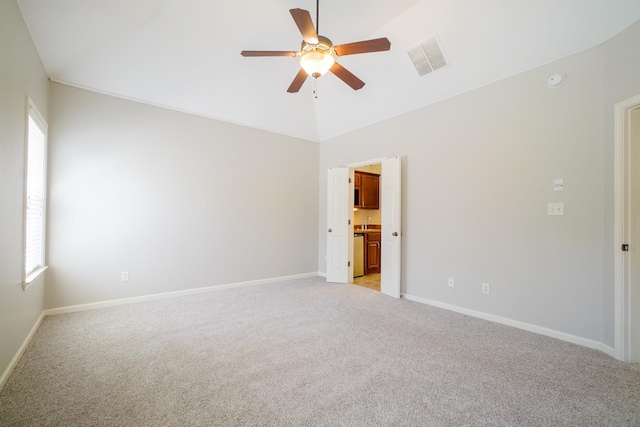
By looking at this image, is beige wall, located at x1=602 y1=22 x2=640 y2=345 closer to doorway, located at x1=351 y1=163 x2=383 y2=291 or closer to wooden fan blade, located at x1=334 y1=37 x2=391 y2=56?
wooden fan blade, located at x1=334 y1=37 x2=391 y2=56

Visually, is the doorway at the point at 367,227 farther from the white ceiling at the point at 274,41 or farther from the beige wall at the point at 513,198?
the white ceiling at the point at 274,41

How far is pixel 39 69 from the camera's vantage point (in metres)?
2.83

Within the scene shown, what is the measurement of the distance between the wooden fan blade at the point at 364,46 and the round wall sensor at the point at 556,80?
1.85m

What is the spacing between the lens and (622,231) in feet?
7.42

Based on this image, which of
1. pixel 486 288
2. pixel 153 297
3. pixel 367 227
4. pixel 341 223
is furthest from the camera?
pixel 367 227

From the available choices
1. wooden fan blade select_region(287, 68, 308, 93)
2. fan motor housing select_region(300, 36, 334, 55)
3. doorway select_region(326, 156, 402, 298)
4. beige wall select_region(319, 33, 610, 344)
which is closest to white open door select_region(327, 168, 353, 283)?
doorway select_region(326, 156, 402, 298)

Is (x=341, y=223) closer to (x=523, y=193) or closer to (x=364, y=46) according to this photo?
(x=523, y=193)

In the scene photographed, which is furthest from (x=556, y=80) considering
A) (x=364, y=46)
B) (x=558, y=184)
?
(x=364, y=46)

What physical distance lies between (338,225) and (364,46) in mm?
3222

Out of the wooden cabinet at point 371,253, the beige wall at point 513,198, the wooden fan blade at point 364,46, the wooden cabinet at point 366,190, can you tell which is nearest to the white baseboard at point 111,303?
the wooden cabinet at point 371,253

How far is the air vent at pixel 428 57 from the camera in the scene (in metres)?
3.09

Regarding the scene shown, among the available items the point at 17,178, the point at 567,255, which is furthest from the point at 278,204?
the point at 567,255

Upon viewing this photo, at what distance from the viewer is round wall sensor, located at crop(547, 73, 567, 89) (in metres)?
2.65

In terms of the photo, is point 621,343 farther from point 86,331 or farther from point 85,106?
point 85,106
